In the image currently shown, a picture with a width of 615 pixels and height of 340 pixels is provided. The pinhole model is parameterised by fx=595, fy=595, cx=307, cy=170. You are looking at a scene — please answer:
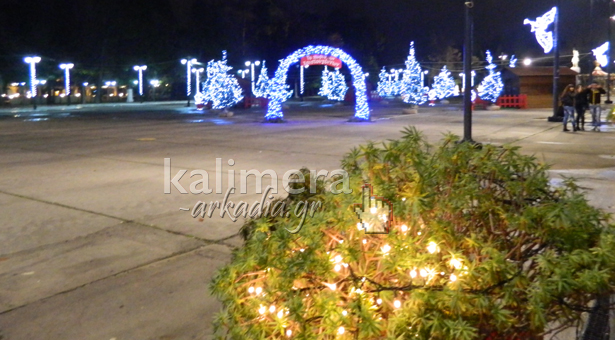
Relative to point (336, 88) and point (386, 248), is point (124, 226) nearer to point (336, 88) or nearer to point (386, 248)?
point (386, 248)

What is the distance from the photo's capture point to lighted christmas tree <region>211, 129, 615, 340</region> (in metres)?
2.69

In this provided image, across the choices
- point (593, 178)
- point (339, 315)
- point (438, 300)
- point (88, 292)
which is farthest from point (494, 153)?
point (593, 178)

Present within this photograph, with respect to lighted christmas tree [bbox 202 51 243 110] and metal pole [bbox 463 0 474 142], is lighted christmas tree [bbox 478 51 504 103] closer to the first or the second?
lighted christmas tree [bbox 202 51 243 110]

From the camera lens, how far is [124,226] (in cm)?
775

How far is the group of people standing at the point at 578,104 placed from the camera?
803 inches

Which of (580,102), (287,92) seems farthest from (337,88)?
(580,102)

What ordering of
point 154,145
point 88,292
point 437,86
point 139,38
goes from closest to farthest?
point 88,292 < point 154,145 < point 437,86 < point 139,38

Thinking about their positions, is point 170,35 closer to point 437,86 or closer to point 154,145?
point 437,86

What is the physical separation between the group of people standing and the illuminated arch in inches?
361

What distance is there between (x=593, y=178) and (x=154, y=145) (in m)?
11.5

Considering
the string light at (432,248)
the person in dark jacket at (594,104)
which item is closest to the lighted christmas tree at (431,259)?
the string light at (432,248)

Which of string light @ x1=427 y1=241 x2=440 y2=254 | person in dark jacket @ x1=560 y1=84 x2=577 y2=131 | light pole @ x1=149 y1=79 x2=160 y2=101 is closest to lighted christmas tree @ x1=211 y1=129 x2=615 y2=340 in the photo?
string light @ x1=427 y1=241 x2=440 y2=254

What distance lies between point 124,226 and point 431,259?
18.7 feet

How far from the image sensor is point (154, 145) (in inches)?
677
